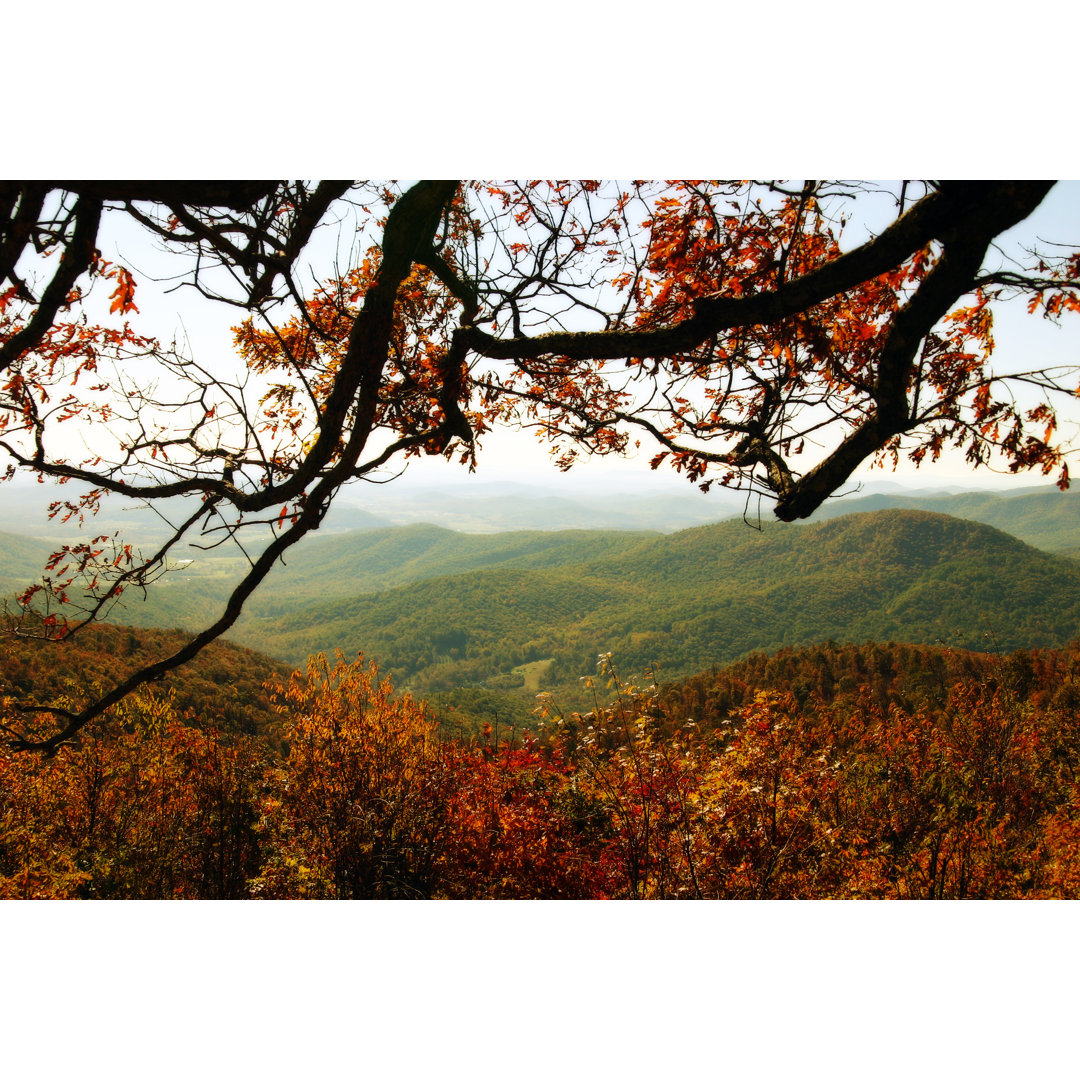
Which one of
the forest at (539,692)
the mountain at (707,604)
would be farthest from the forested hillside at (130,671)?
the mountain at (707,604)

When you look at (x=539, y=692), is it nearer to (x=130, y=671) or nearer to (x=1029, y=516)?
(x=130, y=671)

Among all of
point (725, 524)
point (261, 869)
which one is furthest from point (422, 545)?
point (261, 869)

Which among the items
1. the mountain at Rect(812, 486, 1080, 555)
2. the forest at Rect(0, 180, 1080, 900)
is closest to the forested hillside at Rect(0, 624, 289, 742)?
the forest at Rect(0, 180, 1080, 900)

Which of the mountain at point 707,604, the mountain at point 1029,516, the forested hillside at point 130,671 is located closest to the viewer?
the forested hillside at point 130,671

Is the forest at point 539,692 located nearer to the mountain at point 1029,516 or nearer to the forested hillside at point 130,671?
the forested hillside at point 130,671

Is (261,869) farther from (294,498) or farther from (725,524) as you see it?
(725,524)

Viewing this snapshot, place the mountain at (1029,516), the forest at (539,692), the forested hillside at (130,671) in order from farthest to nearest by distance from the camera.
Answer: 1. the mountain at (1029,516)
2. the forested hillside at (130,671)
3. the forest at (539,692)

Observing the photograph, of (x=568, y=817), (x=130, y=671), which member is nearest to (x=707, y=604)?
(x=130, y=671)
